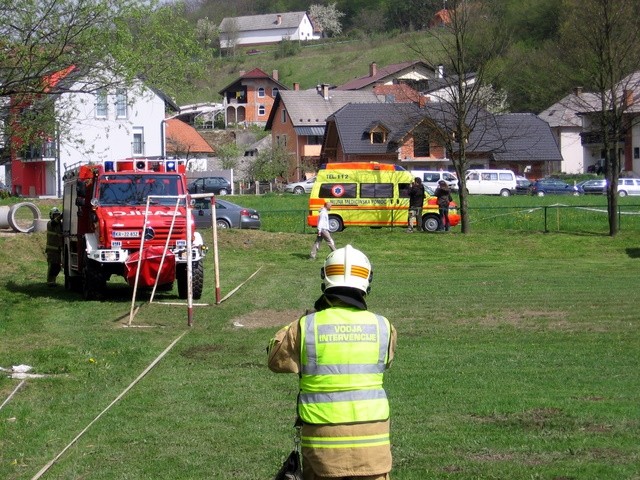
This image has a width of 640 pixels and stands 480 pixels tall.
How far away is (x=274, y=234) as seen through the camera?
35.3 meters

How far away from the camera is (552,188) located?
68438mm

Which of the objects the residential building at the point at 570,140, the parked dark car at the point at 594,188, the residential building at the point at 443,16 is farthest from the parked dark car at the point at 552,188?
the residential building at the point at 443,16

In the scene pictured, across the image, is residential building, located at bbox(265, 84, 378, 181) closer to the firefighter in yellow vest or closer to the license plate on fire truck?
the license plate on fire truck

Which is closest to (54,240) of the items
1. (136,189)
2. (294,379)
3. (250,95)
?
(136,189)

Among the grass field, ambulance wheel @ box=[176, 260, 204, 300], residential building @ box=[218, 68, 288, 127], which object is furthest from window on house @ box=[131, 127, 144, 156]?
residential building @ box=[218, 68, 288, 127]

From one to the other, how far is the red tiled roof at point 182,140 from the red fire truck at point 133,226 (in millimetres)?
55987

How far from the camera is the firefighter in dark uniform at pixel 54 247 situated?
24.3 meters

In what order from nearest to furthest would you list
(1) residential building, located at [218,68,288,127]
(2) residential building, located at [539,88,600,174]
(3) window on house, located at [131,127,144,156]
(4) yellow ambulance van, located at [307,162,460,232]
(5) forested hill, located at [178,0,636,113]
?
1. (4) yellow ambulance van, located at [307,162,460,232]
2. (3) window on house, located at [131,127,144,156]
3. (2) residential building, located at [539,88,600,174]
4. (5) forested hill, located at [178,0,636,113]
5. (1) residential building, located at [218,68,288,127]

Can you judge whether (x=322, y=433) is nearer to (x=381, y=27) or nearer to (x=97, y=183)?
(x=97, y=183)

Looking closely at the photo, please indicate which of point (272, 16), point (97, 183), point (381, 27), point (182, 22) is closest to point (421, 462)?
point (182, 22)

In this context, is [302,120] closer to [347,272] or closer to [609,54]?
[609,54]

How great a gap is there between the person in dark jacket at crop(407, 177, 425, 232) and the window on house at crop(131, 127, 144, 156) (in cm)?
2917

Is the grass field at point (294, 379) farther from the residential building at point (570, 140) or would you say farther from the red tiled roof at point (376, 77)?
the red tiled roof at point (376, 77)

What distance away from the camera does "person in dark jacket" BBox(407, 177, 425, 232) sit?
1458 inches
